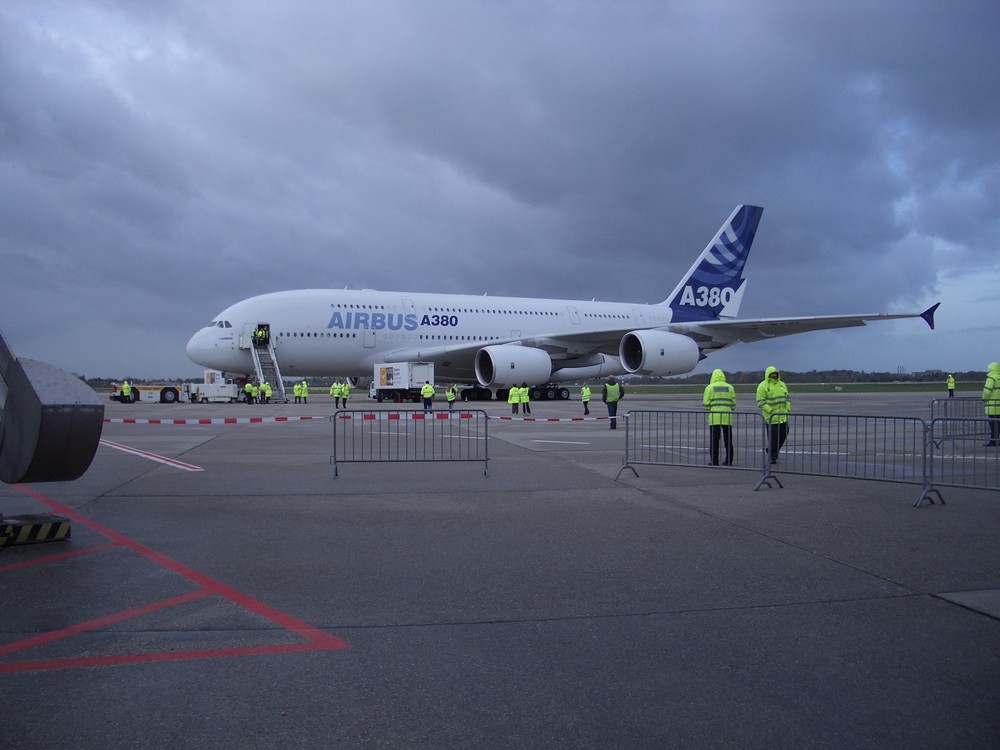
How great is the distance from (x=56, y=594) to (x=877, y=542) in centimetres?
547

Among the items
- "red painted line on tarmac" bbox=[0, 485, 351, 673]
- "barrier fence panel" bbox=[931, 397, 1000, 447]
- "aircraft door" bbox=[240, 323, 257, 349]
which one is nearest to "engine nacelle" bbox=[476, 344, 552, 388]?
"aircraft door" bbox=[240, 323, 257, 349]

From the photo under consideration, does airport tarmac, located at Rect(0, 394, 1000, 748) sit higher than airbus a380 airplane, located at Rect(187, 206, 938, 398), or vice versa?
airbus a380 airplane, located at Rect(187, 206, 938, 398)

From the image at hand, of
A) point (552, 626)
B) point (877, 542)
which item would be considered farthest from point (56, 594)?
point (877, 542)

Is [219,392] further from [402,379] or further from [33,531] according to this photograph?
[33,531]

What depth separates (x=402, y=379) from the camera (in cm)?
2802

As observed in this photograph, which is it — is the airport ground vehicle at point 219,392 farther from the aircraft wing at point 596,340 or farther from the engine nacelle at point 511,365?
the engine nacelle at point 511,365

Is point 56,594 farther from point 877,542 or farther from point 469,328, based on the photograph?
point 469,328

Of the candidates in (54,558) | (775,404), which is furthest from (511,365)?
(54,558)

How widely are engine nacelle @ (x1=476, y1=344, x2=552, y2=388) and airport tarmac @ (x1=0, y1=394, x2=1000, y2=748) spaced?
19428mm

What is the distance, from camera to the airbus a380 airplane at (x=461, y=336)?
27.6 metres

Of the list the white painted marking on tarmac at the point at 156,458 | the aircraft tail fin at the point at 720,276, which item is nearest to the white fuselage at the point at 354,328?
the aircraft tail fin at the point at 720,276

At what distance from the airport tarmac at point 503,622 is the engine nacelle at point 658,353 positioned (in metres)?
19.9

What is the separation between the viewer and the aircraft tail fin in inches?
1375

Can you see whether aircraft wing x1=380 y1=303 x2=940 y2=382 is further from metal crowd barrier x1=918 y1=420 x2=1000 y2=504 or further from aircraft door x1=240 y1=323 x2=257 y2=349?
metal crowd barrier x1=918 y1=420 x2=1000 y2=504
